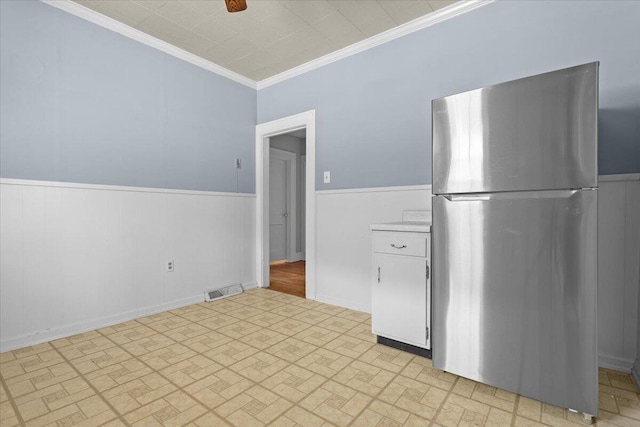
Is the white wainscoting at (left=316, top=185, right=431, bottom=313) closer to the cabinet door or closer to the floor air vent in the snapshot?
the cabinet door

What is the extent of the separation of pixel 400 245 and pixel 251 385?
47.2 inches

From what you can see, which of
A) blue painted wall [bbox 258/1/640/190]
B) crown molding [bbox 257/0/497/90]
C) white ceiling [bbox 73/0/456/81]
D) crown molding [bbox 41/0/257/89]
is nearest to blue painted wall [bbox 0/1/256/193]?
crown molding [bbox 41/0/257/89]

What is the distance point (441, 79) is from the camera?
2410 millimetres

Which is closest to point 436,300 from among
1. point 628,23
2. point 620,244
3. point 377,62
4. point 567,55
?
point 620,244

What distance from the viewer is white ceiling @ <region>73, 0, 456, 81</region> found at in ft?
7.55

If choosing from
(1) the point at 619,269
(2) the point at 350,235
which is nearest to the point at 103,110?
(2) the point at 350,235

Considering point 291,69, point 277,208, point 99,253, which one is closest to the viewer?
→ point 99,253

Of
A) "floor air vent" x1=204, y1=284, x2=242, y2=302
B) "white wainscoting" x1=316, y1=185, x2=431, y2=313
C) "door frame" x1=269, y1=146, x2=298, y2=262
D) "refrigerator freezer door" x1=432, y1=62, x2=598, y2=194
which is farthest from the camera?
"door frame" x1=269, y1=146, x2=298, y2=262

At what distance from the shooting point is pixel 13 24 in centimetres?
207

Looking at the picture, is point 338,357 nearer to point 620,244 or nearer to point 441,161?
point 441,161

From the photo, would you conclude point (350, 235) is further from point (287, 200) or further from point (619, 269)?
point (287, 200)

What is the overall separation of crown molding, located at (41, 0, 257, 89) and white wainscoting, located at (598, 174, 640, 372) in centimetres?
345

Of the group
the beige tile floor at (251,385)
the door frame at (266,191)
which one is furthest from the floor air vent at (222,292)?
the beige tile floor at (251,385)

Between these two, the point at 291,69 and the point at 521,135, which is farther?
the point at 291,69
